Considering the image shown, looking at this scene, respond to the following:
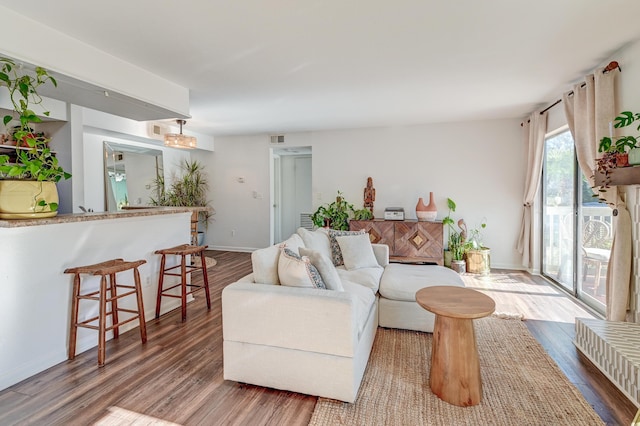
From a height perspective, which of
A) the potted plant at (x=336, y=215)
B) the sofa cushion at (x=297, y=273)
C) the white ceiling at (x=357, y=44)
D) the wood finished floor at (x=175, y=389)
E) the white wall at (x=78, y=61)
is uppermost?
the white ceiling at (x=357, y=44)

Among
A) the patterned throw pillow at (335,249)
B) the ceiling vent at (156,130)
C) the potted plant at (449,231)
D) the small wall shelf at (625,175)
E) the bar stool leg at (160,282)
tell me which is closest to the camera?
the small wall shelf at (625,175)

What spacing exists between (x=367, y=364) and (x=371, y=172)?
4.03 metres

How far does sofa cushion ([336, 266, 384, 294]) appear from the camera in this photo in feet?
9.58

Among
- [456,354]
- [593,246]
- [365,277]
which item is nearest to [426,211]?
[593,246]

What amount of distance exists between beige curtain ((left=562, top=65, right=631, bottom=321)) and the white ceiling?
0.25 m

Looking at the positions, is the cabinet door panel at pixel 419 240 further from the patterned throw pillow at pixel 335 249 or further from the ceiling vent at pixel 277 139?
the ceiling vent at pixel 277 139

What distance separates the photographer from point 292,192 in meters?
7.57

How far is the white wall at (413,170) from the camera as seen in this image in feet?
17.2

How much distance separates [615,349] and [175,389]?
2880 millimetres

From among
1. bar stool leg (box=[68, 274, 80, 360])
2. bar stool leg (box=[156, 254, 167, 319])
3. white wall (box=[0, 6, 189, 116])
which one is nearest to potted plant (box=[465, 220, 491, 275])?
bar stool leg (box=[156, 254, 167, 319])

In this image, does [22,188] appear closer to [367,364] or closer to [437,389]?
[367,364]

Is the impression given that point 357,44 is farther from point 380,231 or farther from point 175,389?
point 380,231

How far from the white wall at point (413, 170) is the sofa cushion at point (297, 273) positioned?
12.5 feet

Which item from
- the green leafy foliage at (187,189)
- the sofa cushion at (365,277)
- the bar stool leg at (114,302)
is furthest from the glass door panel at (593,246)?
the green leafy foliage at (187,189)
